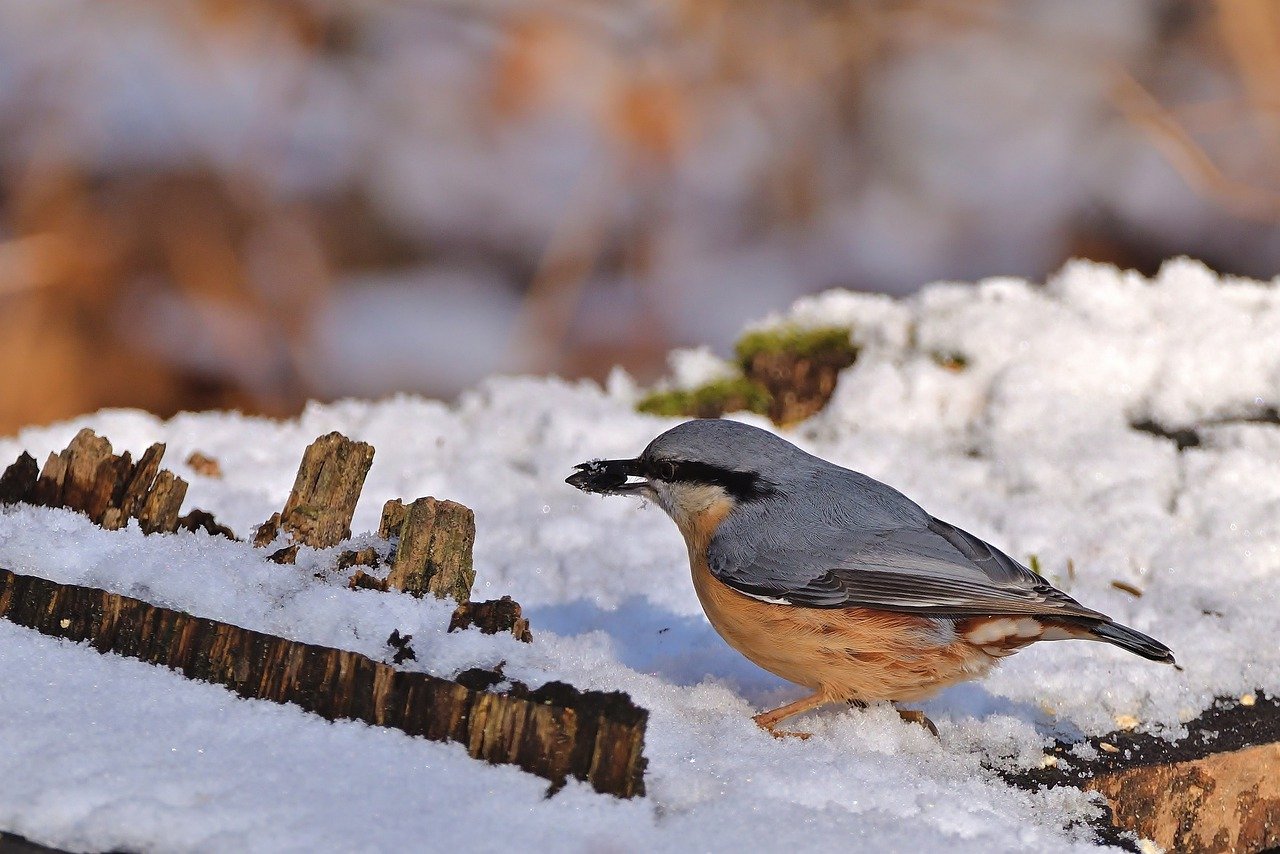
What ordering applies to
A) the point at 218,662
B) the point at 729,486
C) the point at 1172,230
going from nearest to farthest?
the point at 218,662 < the point at 729,486 < the point at 1172,230

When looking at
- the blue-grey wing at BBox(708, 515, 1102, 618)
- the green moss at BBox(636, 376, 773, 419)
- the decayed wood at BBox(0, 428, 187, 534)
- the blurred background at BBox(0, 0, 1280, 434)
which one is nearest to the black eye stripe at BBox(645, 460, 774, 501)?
the blue-grey wing at BBox(708, 515, 1102, 618)

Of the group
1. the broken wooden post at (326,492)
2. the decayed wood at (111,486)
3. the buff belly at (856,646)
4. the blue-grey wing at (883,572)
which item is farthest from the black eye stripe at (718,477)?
the decayed wood at (111,486)

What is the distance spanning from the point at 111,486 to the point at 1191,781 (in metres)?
2.16

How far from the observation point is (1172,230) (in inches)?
318

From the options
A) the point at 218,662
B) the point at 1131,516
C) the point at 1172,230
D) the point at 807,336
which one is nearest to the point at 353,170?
the point at 807,336

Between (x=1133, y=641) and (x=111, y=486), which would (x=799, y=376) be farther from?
(x=111, y=486)

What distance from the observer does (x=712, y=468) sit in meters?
2.68

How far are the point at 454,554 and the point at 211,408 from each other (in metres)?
5.46

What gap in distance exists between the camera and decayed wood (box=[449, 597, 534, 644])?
207cm

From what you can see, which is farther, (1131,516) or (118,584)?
(1131,516)

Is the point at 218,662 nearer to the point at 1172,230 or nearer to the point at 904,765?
the point at 904,765

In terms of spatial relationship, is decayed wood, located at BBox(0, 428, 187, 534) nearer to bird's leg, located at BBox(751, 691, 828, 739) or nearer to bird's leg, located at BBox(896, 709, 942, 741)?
bird's leg, located at BBox(751, 691, 828, 739)

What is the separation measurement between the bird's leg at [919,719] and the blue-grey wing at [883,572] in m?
0.22

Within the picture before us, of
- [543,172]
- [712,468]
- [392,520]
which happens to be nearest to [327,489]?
[392,520]
